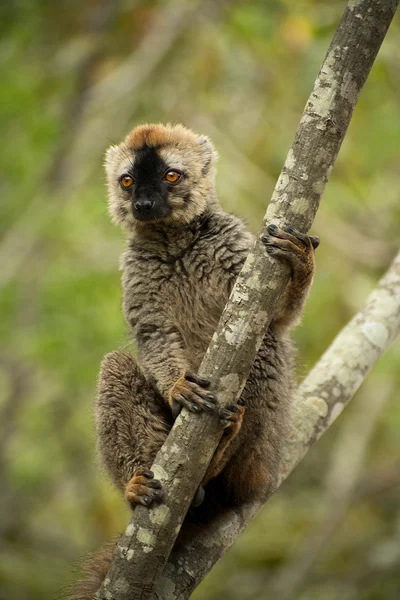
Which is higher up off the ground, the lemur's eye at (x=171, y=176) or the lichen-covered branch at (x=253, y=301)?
the lemur's eye at (x=171, y=176)

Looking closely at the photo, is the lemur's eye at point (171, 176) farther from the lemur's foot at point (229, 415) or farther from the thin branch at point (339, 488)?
the thin branch at point (339, 488)

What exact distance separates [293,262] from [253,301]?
350 millimetres

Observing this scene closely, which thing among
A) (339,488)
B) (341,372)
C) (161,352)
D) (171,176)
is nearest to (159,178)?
(171,176)

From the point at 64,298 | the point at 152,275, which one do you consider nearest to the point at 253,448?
the point at 152,275

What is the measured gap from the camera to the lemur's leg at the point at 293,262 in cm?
360

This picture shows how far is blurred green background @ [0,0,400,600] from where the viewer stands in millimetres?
7766

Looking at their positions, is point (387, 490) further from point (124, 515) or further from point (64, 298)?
point (64, 298)

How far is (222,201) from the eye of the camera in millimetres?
8586

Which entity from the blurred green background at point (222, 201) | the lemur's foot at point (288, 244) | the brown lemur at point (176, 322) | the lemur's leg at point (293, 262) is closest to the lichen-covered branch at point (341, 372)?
the brown lemur at point (176, 322)

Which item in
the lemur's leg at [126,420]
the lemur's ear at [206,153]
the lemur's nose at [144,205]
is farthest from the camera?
the lemur's ear at [206,153]

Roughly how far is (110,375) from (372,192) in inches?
250

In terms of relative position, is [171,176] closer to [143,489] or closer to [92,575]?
[143,489]

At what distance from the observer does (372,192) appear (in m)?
9.87

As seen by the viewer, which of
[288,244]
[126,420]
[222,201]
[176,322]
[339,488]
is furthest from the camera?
[339,488]
